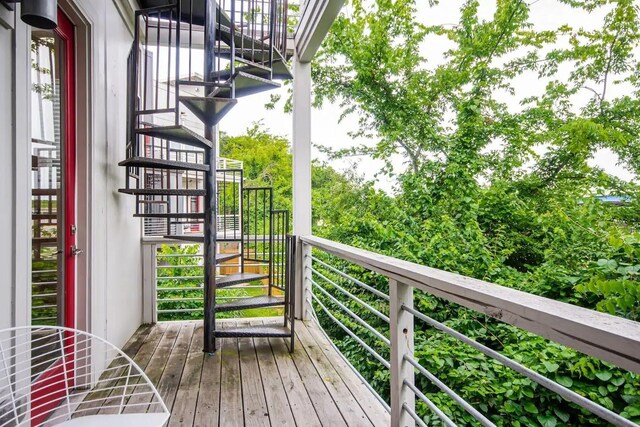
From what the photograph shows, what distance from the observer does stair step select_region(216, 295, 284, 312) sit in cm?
273

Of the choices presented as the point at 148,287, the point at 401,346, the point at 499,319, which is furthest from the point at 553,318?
the point at 148,287

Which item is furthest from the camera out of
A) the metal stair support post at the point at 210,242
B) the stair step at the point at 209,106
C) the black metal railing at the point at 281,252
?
the black metal railing at the point at 281,252

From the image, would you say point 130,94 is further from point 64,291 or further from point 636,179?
point 636,179

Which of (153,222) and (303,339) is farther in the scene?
(153,222)

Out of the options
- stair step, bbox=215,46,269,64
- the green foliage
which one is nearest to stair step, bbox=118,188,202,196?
stair step, bbox=215,46,269,64

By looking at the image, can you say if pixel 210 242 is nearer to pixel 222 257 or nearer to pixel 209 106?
pixel 222 257

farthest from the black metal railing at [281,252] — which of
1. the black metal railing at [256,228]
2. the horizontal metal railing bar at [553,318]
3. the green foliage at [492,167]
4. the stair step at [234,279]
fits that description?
the horizontal metal railing bar at [553,318]

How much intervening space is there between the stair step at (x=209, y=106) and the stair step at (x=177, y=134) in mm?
156

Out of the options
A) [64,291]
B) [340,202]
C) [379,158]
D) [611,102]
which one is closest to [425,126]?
[379,158]

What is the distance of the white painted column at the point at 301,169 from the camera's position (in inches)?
128

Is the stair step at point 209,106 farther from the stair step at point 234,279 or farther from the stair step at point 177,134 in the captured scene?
the stair step at point 234,279

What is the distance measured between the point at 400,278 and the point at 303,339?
5.65 feet

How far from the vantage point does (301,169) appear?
325 centimetres

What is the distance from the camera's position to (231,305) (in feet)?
9.01
